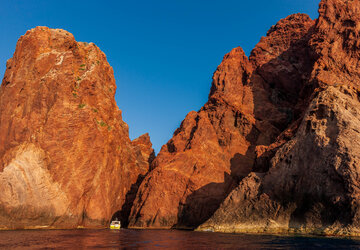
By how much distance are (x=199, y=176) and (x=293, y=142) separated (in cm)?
2770

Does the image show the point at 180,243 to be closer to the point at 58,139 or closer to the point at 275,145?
the point at 275,145

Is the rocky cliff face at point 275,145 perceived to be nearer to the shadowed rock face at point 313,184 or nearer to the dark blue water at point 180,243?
the shadowed rock face at point 313,184

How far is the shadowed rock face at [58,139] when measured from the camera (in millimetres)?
62344

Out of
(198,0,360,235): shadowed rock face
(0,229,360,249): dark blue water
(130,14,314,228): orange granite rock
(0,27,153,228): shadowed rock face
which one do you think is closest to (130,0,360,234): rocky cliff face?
(198,0,360,235): shadowed rock face

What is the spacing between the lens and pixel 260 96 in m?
91.1

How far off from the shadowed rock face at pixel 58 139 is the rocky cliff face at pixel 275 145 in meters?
10.8

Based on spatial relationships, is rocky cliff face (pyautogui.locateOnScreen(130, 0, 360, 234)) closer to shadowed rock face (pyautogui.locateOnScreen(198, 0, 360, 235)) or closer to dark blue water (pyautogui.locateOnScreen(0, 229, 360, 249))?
shadowed rock face (pyautogui.locateOnScreen(198, 0, 360, 235))

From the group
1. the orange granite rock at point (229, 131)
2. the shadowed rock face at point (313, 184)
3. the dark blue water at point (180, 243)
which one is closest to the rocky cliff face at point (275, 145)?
the shadowed rock face at point (313, 184)

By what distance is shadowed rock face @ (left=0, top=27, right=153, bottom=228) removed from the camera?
62.3m

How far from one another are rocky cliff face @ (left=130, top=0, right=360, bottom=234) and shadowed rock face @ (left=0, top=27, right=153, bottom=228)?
35.5 ft

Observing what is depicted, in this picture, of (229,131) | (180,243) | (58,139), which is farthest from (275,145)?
(58,139)

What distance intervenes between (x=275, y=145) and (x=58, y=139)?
45905 mm

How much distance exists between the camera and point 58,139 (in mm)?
70000

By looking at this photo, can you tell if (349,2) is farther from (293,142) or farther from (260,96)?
Result: (293,142)
